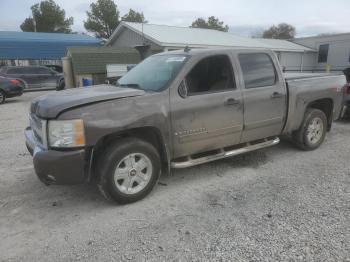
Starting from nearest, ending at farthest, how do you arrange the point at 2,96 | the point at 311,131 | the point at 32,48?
1. the point at 311,131
2. the point at 2,96
3. the point at 32,48

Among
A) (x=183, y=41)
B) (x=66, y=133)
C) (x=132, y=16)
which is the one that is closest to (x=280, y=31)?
(x=132, y=16)

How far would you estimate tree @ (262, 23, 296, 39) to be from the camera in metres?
71.7

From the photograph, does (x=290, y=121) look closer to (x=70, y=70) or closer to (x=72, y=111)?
(x=72, y=111)

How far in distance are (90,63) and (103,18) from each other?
3825 centimetres

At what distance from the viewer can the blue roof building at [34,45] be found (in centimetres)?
2627

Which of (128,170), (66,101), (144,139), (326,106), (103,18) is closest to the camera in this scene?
(66,101)

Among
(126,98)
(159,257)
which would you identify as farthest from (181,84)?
(159,257)

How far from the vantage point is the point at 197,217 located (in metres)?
3.40

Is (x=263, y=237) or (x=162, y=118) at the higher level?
A: (x=162, y=118)

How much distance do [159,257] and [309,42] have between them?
30.6 meters

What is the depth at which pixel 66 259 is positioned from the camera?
2.75 meters

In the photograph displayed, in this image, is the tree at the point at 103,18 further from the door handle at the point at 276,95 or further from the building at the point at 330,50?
the door handle at the point at 276,95

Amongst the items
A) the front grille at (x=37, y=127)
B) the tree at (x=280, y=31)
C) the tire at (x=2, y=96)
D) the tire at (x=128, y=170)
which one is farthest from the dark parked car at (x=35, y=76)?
the tree at (x=280, y=31)

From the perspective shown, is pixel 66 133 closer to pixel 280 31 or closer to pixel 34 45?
pixel 34 45
